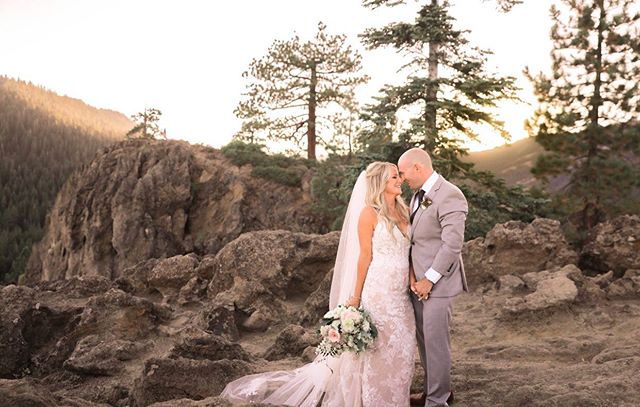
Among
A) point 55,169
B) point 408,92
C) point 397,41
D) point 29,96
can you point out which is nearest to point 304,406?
point 408,92

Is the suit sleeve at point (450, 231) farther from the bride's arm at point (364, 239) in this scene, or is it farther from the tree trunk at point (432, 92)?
the tree trunk at point (432, 92)

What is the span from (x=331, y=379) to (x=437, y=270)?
5.17ft

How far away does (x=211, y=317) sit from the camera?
9695 mm

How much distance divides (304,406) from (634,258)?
9007 millimetres

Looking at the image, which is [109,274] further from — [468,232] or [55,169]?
[55,169]

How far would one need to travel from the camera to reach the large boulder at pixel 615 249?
37.6 feet

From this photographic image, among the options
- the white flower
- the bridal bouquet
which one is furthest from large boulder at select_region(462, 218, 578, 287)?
the white flower

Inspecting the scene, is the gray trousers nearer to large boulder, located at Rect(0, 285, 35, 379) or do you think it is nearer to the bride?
the bride

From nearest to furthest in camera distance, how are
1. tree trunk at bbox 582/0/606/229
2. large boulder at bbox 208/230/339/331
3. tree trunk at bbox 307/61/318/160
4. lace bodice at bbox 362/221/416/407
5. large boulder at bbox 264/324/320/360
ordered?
lace bodice at bbox 362/221/416/407 → large boulder at bbox 264/324/320/360 → large boulder at bbox 208/230/339/331 → tree trunk at bbox 582/0/606/229 → tree trunk at bbox 307/61/318/160

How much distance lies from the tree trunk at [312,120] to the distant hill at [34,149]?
860 inches

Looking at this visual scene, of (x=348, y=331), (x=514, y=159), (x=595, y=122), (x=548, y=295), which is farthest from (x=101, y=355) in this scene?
(x=514, y=159)

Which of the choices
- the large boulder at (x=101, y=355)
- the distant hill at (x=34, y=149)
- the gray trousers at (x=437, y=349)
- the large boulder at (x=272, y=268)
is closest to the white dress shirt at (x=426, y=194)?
the gray trousers at (x=437, y=349)

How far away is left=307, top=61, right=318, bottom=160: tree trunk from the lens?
30192 mm

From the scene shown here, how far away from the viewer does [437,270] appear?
5000mm
